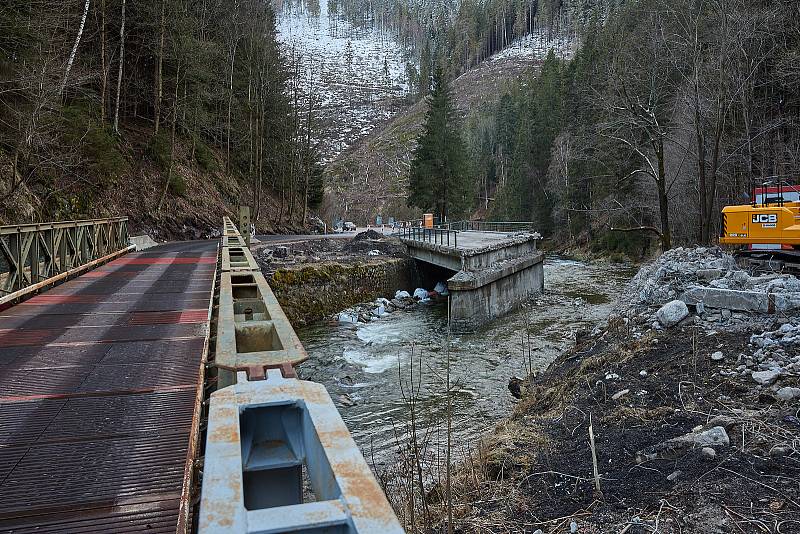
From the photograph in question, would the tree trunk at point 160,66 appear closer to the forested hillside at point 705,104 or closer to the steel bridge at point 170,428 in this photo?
the forested hillside at point 705,104

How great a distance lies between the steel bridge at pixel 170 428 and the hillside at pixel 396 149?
208ft

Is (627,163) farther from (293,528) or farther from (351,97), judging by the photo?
(351,97)

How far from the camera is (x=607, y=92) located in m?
26.6

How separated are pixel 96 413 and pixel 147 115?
112ft

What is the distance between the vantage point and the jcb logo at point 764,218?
12.7m

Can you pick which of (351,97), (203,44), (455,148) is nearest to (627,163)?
(455,148)

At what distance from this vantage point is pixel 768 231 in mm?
12742

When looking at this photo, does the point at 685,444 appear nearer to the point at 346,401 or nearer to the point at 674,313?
the point at 674,313

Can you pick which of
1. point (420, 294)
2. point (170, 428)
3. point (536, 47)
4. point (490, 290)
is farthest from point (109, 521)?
point (536, 47)

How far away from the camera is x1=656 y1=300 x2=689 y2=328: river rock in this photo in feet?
29.8

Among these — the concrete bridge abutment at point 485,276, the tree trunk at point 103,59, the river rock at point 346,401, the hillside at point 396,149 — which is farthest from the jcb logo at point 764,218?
the hillside at point 396,149

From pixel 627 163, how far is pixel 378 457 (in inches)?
1300

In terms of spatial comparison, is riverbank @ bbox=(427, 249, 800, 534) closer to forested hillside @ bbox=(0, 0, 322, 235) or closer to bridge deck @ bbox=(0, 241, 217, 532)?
bridge deck @ bbox=(0, 241, 217, 532)

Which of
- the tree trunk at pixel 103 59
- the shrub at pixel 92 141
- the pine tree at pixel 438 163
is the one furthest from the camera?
the pine tree at pixel 438 163
